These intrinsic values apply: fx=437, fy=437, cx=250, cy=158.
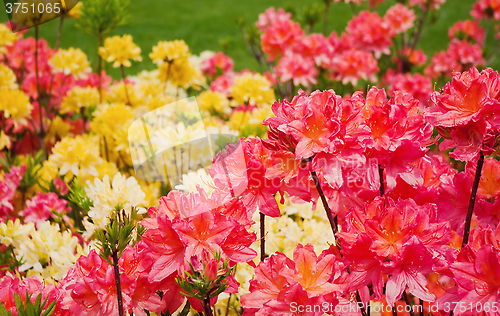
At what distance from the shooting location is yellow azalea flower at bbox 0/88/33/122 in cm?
157

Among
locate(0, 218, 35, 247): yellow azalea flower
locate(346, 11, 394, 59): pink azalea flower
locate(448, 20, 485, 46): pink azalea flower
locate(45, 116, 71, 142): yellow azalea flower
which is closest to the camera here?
locate(0, 218, 35, 247): yellow azalea flower

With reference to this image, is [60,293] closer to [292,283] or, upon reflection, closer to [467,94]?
[292,283]

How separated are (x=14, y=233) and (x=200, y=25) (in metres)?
6.55

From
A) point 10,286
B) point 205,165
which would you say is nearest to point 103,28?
point 205,165

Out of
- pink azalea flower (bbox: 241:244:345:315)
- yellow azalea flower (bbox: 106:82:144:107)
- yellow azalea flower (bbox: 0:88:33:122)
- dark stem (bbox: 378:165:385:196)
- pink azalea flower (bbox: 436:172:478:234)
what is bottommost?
pink azalea flower (bbox: 241:244:345:315)

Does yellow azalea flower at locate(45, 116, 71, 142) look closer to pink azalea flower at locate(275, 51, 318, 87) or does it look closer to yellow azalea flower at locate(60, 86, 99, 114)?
yellow azalea flower at locate(60, 86, 99, 114)

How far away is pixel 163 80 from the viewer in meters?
1.83

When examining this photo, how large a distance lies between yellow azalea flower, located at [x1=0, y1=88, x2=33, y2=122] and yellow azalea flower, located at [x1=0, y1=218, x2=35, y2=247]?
2.12 ft

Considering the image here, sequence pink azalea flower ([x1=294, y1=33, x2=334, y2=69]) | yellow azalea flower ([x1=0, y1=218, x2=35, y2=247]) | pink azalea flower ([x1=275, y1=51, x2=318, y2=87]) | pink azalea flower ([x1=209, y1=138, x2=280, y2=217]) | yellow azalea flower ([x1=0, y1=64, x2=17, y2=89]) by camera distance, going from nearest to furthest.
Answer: pink azalea flower ([x1=209, y1=138, x2=280, y2=217])
yellow azalea flower ([x1=0, y1=218, x2=35, y2=247])
yellow azalea flower ([x1=0, y1=64, x2=17, y2=89])
pink azalea flower ([x1=275, y1=51, x2=318, y2=87])
pink azalea flower ([x1=294, y1=33, x2=334, y2=69])

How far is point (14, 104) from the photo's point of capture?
1.60 metres

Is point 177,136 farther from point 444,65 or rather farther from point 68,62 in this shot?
point 444,65

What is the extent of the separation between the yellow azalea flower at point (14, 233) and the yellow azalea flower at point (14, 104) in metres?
0.65

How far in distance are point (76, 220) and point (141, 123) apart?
0.38 meters

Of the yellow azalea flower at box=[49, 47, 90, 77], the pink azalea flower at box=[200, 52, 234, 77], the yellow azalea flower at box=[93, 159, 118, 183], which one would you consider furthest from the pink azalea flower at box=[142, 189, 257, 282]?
the pink azalea flower at box=[200, 52, 234, 77]
